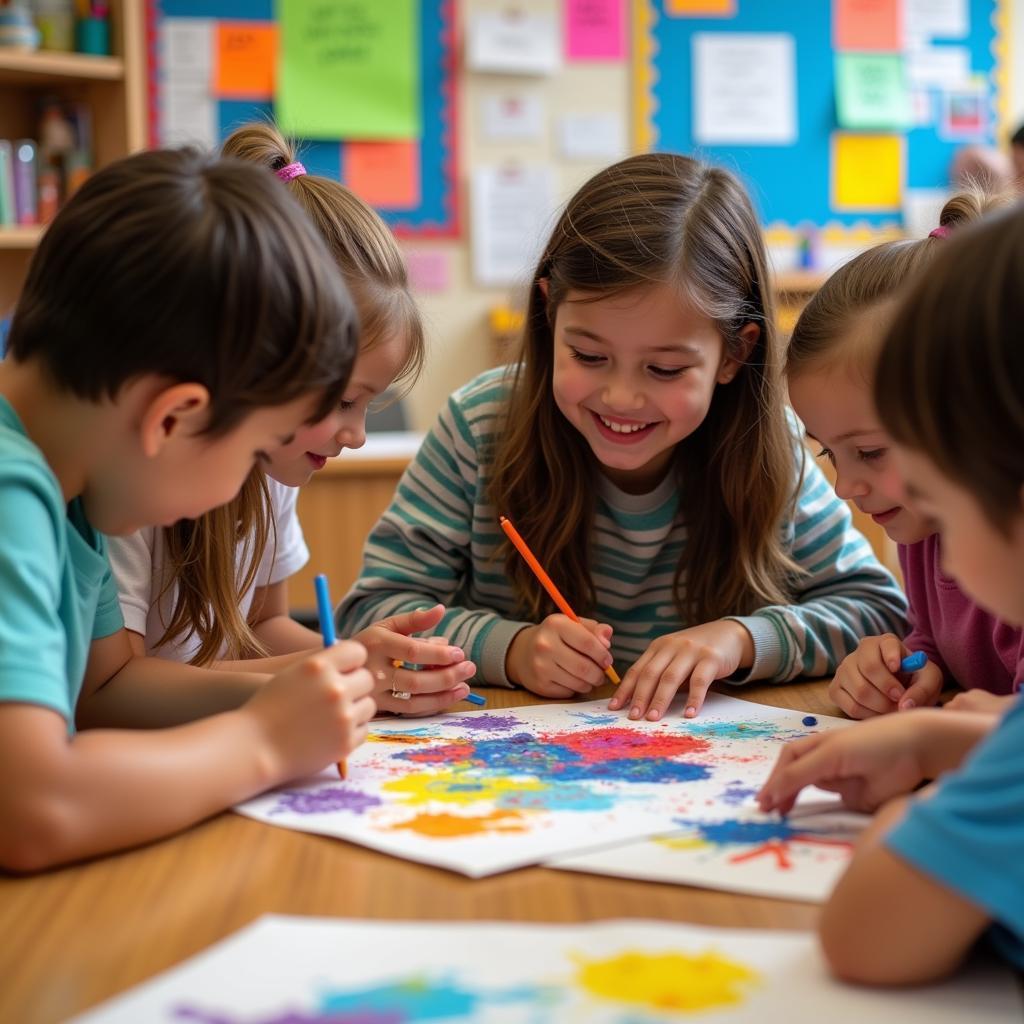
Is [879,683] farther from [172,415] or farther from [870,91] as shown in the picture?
[870,91]

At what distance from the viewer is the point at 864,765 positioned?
28.3 inches

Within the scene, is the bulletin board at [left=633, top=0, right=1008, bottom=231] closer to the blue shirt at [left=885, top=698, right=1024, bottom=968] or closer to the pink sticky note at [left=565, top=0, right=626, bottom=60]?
the pink sticky note at [left=565, top=0, right=626, bottom=60]

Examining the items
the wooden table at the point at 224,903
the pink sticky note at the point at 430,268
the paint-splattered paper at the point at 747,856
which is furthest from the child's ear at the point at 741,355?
the pink sticky note at the point at 430,268

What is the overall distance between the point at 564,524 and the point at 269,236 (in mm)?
580

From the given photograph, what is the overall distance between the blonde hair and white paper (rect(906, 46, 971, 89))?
2476mm

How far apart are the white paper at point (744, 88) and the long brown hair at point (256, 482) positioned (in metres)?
2.33

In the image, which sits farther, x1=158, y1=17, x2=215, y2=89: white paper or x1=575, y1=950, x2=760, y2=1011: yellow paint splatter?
x1=158, y1=17, x2=215, y2=89: white paper

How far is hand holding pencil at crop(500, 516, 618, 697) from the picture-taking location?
3.47 ft

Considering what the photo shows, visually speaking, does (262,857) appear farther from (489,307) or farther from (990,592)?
(489,307)

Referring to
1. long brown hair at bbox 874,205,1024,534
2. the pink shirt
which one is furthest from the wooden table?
the pink shirt

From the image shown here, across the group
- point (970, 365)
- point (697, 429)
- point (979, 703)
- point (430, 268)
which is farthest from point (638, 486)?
point (430, 268)

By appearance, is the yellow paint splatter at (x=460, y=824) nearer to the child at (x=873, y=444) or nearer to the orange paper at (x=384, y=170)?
the child at (x=873, y=444)

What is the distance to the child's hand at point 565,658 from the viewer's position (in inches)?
41.7

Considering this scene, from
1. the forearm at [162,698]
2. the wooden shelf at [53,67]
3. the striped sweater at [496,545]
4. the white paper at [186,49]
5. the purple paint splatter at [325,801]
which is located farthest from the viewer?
the white paper at [186,49]
